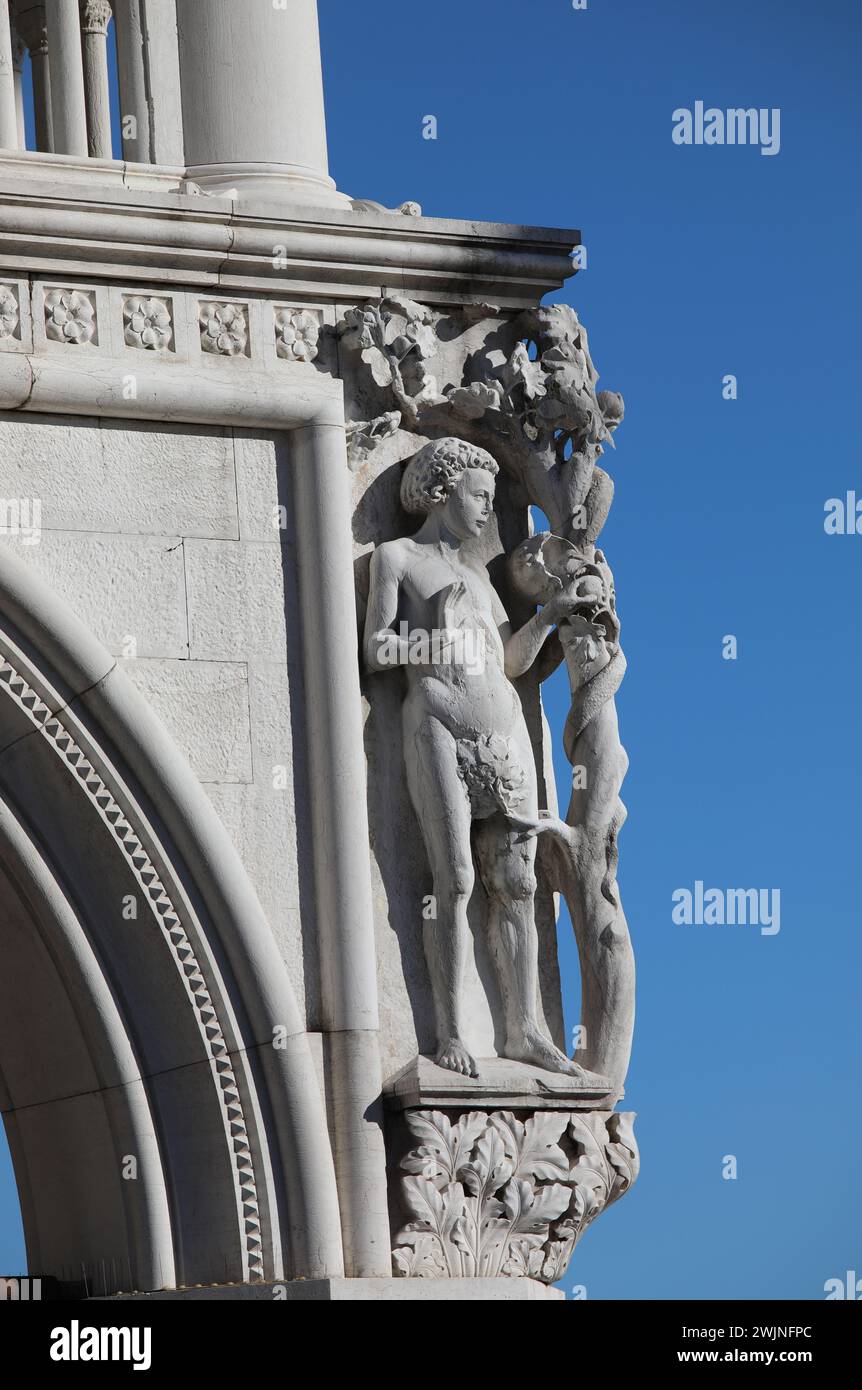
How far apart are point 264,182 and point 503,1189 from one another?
4086 mm

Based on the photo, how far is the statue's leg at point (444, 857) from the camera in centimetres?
1029

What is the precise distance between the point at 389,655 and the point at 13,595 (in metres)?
1.51

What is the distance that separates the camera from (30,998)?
10.4 meters

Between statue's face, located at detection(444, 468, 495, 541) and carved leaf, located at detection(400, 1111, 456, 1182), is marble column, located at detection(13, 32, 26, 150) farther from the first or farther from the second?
carved leaf, located at detection(400, 1111, 456, 1182)

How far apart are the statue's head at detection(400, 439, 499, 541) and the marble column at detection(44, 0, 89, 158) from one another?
183 cm

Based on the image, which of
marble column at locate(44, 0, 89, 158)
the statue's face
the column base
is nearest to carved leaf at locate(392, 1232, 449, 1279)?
the statue's face

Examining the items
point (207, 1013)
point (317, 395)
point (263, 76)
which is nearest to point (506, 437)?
point (317, 395)

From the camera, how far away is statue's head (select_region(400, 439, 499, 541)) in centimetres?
1067

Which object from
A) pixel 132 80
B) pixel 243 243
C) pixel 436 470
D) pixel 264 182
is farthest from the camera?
pixel 132 80

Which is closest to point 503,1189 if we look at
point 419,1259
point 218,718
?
point 419,1259

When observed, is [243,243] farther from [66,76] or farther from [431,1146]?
[431,1146]

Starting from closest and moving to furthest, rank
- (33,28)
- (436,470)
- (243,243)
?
1. (243,243)
2. (436,470)
3. (33,28)

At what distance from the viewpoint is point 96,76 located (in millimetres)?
11586
